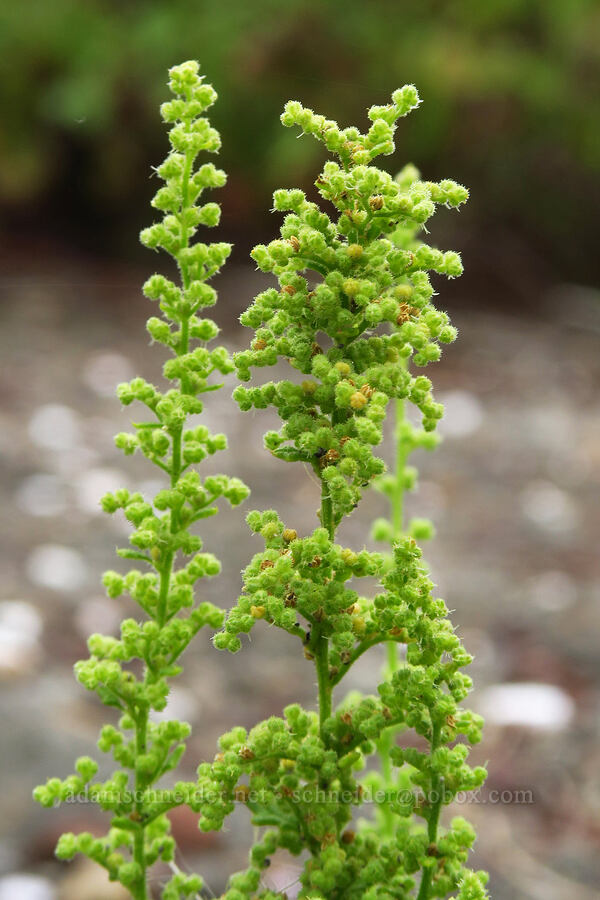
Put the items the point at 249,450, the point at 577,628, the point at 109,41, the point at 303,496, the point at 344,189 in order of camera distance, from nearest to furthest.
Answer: the point at 344,189, the point at 577,628, the point at 303,496, the point at 249,450, the point at 109,41

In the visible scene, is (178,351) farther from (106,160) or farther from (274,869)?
(106,160)

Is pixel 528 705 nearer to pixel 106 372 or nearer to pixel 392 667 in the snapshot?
pixel 392 667

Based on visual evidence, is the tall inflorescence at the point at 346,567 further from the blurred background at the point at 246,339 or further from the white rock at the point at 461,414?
the white rock at the point at 461,414

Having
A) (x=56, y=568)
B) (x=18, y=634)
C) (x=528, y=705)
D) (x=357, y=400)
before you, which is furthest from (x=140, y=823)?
(x=56, y=568)

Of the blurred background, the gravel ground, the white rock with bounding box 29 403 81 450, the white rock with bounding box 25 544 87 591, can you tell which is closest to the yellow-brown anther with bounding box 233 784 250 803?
the blurred background

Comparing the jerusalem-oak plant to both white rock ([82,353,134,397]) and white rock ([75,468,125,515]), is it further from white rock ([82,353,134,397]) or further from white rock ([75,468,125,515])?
white rock ([82,353,134,397])

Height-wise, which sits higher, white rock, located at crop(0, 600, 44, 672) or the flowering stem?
white rock, located at crop(0, 600, 44, 672)

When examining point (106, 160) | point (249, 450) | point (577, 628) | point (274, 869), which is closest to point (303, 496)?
point (249, 450)
